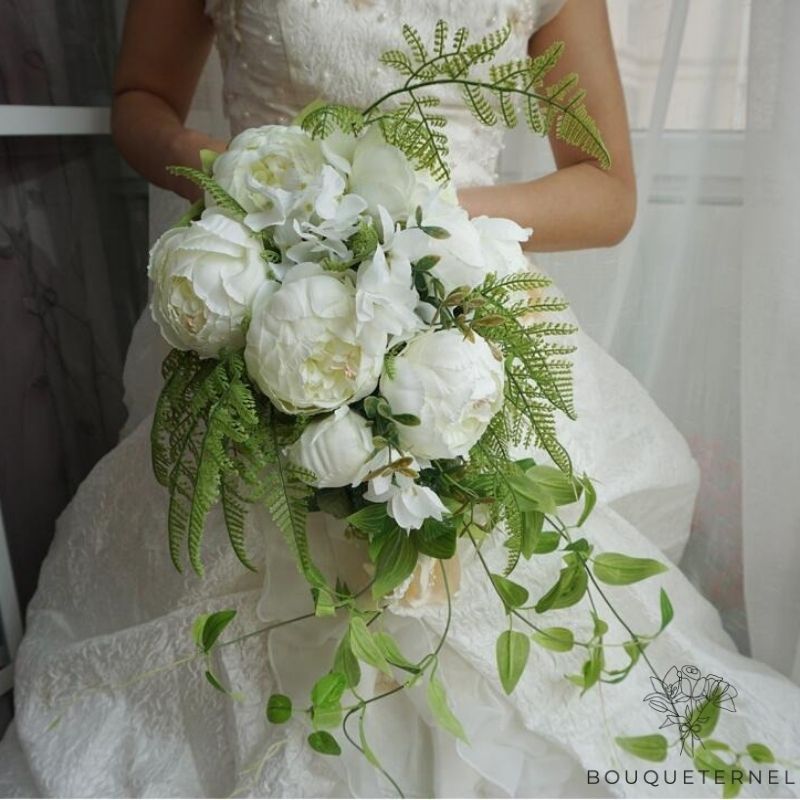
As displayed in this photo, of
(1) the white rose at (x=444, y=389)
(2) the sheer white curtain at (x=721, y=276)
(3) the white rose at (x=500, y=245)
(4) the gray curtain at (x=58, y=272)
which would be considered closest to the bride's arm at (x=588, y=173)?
(2) the sheer white curtain at (x=721, y=276)

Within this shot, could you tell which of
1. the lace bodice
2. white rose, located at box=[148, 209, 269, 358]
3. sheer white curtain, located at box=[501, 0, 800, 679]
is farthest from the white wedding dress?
white rose, located at box=[148, 209, 269, 358]

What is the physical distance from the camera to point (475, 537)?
639 millimetres

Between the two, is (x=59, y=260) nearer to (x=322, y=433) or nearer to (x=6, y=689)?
(x=6, y=689)

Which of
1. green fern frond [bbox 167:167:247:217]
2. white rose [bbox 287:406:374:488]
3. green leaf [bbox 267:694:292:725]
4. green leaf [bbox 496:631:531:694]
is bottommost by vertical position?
green leaf [bbox 267:694:292:725]

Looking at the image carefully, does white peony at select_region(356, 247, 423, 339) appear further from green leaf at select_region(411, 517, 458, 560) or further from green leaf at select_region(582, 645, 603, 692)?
green leaf at select_region(582, 645, 603, 692)

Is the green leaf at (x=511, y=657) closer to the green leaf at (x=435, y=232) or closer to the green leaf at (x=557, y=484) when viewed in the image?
the green leaf at (x=557, y=484)

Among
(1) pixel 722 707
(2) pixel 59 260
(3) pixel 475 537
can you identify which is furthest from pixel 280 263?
(2) pixel 59 260

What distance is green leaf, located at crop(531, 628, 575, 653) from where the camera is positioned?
2.09 ft

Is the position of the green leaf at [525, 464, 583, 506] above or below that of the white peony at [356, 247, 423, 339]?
below

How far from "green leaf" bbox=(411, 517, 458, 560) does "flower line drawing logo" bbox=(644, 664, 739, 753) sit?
0.87ft

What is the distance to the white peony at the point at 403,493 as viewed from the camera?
511mm

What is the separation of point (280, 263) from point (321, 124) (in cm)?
10

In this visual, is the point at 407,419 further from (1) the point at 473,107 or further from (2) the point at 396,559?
(1) the point at 473,107

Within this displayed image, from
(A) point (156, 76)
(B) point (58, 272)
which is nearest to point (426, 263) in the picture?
(A) point (156, 76)
